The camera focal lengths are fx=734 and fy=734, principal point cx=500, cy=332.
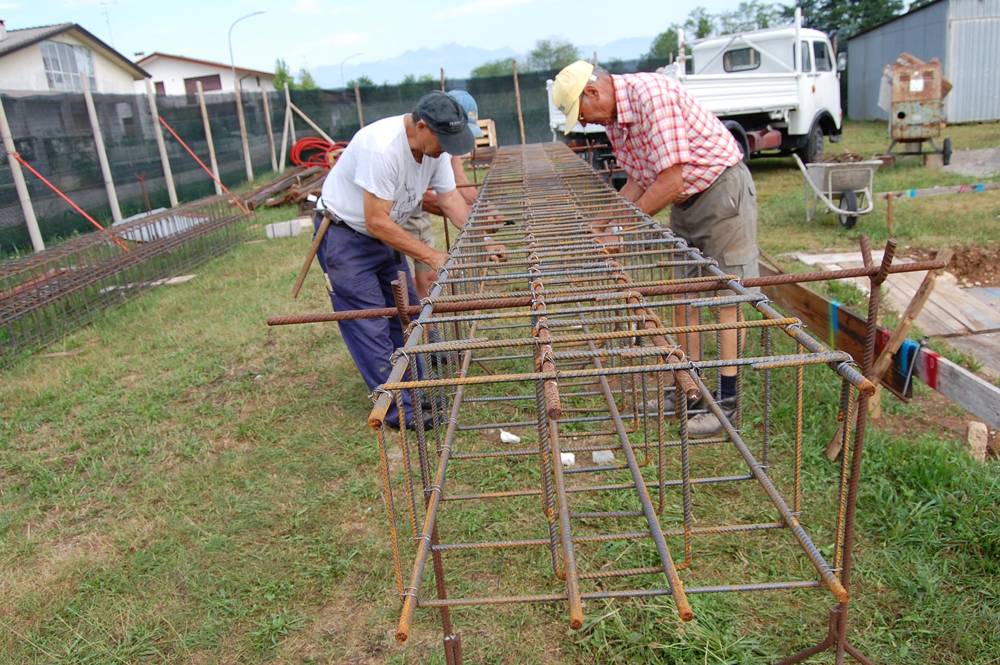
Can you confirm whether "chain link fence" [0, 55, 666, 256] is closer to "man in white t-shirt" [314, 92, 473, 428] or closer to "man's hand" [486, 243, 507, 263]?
"man in white t-shirt" [314, 92, 473, 428]

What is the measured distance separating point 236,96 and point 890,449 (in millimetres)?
16998

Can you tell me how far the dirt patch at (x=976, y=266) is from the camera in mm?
5953

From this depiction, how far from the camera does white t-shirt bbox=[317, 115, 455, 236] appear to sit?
12.3ft

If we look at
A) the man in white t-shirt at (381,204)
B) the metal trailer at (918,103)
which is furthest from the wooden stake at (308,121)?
the man in white t-shirt at (381,204)

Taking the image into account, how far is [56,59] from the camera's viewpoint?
70.6 ft

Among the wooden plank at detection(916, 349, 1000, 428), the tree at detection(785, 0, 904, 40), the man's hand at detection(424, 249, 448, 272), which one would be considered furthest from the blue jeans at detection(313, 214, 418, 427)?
the tree at detection(785, 0, 904, 40)

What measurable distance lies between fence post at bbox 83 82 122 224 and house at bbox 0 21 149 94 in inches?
288

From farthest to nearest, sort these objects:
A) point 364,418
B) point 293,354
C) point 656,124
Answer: point 293,354
point 364,418
point 656,124

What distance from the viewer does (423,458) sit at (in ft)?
6.31

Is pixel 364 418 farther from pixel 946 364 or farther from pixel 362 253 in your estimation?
pixel 946 364

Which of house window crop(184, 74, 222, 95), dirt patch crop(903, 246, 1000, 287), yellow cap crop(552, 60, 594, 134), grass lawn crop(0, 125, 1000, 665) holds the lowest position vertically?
grass lawn crop(0, 125, 1000, 665)

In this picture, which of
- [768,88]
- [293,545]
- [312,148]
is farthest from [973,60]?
[293,545]

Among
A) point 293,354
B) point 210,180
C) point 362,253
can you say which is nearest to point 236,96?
point 210,180

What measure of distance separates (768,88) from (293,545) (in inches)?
424
